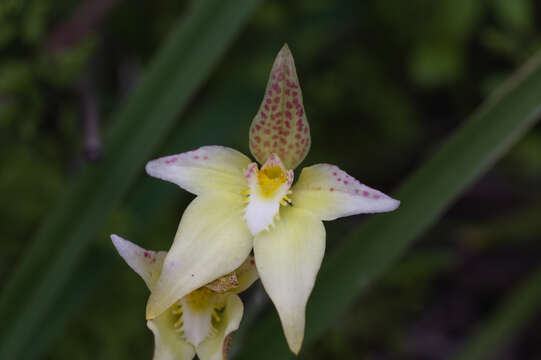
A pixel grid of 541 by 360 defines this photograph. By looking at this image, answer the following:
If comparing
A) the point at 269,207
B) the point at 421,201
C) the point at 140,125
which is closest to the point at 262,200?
the point at 269,207

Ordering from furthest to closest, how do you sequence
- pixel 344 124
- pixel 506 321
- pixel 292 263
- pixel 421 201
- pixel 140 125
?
pixel 344 124, pixel 506 321, pixel 140 125, pixel 421 201, pixel 292 263

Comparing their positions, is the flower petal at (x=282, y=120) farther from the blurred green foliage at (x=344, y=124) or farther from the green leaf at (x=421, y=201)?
the blurred green foliage at (x=344, y=124)

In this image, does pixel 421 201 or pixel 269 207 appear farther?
pixel 421 201

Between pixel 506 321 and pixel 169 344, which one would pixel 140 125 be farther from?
pixel 506 321

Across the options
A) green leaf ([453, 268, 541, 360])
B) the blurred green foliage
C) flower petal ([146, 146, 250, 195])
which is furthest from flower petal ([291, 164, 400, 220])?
green leaf ([453, 268, 541, 360])

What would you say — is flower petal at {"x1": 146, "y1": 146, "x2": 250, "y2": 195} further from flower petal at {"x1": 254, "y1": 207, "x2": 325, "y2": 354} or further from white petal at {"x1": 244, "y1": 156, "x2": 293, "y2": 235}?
flower petal at {"x1": 254, "y1": 207, "x2": 325, "y2": 354}

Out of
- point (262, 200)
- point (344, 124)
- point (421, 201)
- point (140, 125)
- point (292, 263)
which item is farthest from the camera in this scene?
point (344, 124)
